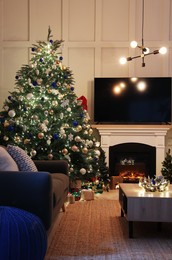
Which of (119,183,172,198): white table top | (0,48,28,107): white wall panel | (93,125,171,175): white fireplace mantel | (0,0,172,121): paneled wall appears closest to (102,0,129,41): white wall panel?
(0,0,172,121): paneled wall

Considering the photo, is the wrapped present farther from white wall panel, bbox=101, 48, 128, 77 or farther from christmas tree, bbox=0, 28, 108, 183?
white wall panel, bbox=101, 48, 128, 77

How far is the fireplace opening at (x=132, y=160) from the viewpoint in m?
6.46

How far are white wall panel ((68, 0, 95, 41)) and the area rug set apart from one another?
356cm

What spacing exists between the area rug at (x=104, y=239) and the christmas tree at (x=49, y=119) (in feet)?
4.03

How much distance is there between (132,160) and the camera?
658 cm

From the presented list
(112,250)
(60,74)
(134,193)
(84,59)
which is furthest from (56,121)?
(112,250)

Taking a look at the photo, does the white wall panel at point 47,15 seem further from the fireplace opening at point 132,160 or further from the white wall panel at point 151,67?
the fireplace opening at point 132,160

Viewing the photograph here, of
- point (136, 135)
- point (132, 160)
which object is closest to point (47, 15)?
point (136, 135)

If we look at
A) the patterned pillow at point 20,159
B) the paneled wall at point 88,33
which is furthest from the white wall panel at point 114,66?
the patterned pillow at point 20,159

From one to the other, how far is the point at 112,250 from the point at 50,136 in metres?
2.63

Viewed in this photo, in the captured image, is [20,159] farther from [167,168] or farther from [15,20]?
[15,20]

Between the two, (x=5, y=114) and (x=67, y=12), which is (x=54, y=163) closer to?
(x=5, y=114)

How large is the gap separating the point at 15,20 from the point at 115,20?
1842mm

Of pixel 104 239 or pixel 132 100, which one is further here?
pixel 132 100
